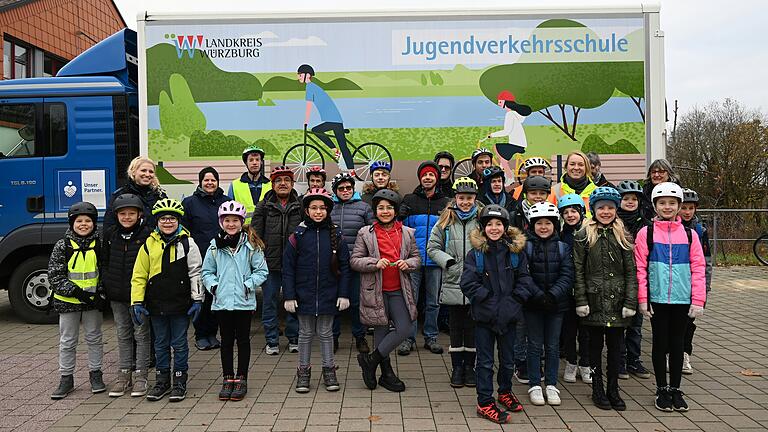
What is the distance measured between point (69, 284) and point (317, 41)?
364 centimetres

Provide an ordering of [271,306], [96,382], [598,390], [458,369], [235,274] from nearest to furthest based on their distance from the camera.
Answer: [598,390] → [235,274] → [96,382] → [458,369] → [271,306]

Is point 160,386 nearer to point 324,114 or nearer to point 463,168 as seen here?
point 324,114

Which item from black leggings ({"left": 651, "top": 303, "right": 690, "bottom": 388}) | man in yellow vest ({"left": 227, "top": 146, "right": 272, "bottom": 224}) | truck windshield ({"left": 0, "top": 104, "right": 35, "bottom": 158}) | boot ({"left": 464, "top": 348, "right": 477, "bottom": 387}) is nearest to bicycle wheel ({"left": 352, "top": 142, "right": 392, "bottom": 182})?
man in yellow vest ({"left": 227, "top": 146, "right": 272, "bottom": 224})

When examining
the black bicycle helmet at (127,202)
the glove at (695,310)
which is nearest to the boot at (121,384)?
the black bicycle helmet at (127,202)

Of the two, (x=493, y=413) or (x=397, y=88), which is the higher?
(x=397, y=88)

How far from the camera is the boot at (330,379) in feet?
15.8

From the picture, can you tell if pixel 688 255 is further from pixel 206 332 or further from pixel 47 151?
pixel 47 151

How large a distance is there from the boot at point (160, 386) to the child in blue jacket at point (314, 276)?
42.9 inches

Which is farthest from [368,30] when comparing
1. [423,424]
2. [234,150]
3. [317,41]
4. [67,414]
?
[67,414]

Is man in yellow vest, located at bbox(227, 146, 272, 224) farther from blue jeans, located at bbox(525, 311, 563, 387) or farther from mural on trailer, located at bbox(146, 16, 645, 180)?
blue jeans, located at bbox(525, 311, 563, 387)

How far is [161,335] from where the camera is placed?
4664 mm

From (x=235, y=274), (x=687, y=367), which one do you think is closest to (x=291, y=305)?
(x=235, y=274)

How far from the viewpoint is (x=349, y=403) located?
4.53 metres

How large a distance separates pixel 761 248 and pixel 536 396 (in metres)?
12.1
